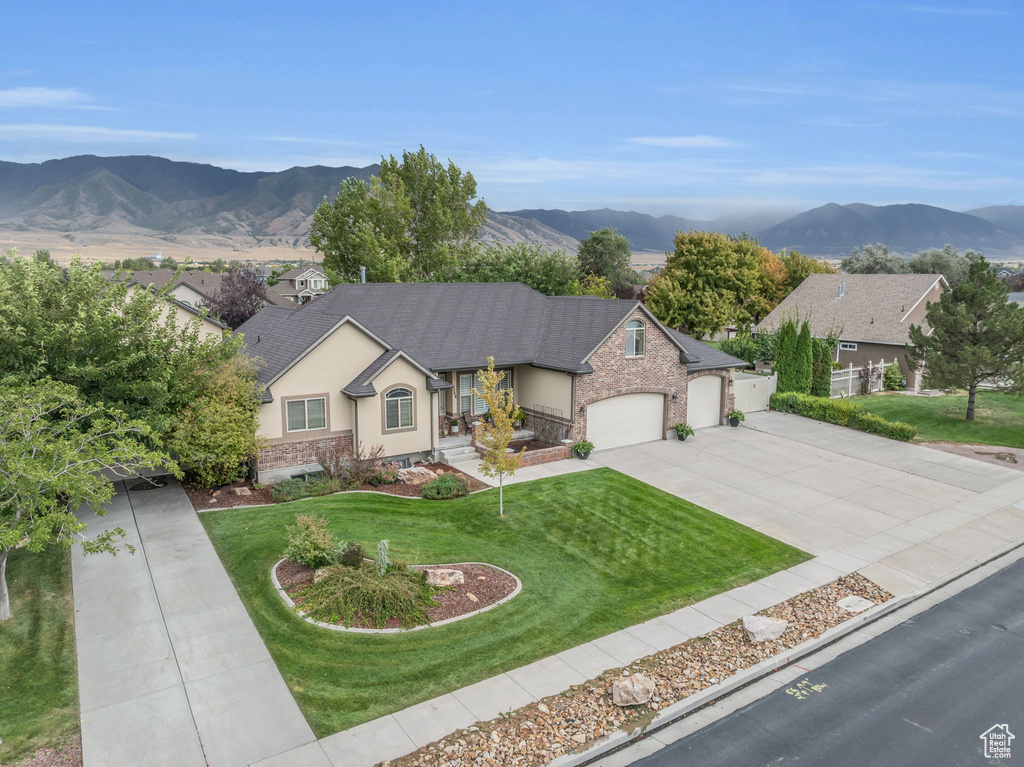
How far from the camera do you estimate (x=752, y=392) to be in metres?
31.2

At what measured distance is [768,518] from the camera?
18000 mm

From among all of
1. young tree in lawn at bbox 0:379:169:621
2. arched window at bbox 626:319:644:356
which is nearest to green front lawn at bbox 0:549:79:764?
young tree in lawn at bbox 0:379:169:621

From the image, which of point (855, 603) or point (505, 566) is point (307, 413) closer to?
point (505, 566)

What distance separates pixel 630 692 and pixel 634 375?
16196mm

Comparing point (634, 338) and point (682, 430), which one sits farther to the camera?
point (682, 430)

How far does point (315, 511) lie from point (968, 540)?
17159 mm

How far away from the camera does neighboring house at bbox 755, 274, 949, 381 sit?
37219 mm

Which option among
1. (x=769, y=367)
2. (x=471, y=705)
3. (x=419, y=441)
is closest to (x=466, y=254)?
(x=769, y=367)

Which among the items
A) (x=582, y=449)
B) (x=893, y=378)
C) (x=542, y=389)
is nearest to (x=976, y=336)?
(x=893, y=378)

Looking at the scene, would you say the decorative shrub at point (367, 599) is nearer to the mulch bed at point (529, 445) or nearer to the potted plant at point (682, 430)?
the mulch bed at point (529, 445)

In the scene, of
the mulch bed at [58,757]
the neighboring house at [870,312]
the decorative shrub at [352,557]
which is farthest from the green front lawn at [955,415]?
the mulch bed at [58,757]

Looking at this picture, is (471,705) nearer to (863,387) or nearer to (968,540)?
(968,540)

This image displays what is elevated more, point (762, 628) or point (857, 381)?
point (857, 381)

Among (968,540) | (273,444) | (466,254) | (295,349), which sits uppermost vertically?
(466,254)
